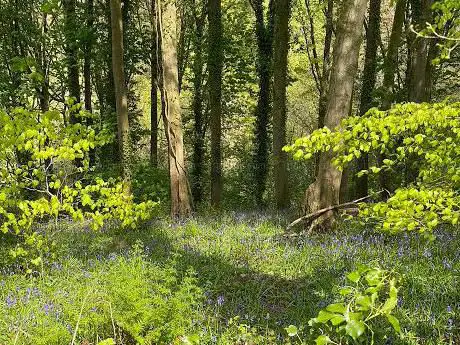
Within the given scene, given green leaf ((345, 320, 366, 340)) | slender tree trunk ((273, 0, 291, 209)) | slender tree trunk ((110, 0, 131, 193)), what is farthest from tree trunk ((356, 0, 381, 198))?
green leaf ((345, 320, 366, 340))

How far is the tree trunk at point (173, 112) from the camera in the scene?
974cm

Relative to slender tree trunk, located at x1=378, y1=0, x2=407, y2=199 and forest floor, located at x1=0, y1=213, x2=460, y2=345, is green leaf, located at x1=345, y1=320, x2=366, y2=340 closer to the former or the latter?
forest floor, located at x1=0, y1=213, x2=460, y2=345

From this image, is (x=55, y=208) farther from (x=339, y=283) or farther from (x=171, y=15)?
(x=171, y=15)

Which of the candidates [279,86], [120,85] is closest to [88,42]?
[120,85]

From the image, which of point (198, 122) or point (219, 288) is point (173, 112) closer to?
point (219, 288)

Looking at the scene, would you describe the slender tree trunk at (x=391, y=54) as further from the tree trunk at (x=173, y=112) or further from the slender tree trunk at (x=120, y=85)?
the slender tree trunk at (x=120, y=85)

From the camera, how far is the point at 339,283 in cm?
532

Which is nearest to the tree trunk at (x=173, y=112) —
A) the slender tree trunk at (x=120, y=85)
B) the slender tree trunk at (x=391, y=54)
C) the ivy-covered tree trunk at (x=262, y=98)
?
the slender tree trunk at (x=120, y=85)

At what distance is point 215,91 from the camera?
586 inches

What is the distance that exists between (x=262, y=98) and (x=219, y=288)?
47.2ft

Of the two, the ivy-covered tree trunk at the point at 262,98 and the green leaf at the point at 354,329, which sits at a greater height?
the ivy-covered tree trunk at the point at 262,98

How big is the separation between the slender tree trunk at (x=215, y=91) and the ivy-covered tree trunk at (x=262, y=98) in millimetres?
3311

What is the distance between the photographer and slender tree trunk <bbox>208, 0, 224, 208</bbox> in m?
14.6

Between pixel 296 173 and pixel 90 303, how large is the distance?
66.3 ft
